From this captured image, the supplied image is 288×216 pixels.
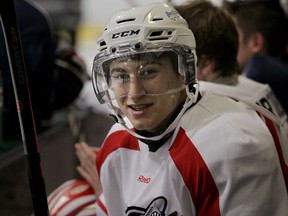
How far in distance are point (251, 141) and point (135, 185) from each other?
0.25m

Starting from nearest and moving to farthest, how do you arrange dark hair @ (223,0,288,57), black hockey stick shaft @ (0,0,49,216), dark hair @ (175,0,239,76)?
black hockey stick shaft @ (0,0,49,216), dark hair @ (175,0,239,76), dark hair @ (223,0,288,57)

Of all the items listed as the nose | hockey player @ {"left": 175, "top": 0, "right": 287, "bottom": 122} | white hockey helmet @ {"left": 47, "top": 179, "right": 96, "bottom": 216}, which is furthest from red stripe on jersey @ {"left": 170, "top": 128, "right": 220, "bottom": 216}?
white hockey helmet @ {"left": 47, "top": 179, "right": 96, "bottom": 216}

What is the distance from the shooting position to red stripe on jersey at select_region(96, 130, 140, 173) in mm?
974

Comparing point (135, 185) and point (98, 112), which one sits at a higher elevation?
point (135, 185)

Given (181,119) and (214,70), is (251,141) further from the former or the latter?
(214,70)

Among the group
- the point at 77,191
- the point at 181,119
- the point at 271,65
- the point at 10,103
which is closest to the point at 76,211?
the point at 77,191

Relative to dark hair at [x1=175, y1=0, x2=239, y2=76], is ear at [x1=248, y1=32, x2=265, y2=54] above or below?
below

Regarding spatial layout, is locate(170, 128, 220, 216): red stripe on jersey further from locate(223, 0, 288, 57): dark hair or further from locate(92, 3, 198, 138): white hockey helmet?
locate(223, 0, 288, 57): dark hair

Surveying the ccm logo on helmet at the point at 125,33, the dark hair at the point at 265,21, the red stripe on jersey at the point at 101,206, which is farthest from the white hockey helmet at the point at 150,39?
the dark hair at the point at 265,21

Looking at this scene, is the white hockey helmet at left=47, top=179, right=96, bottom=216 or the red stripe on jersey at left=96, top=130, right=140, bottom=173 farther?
the white hockey helmet at left=47, top=179, right=96, bottom=216

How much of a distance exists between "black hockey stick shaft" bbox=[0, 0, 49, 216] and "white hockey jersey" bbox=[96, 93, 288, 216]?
179 millimetres

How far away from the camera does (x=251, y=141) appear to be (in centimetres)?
83

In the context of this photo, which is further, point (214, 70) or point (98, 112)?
point (98, 112)

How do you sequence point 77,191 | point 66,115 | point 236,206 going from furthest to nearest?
point 66,115, point 77,191, point 236,206
